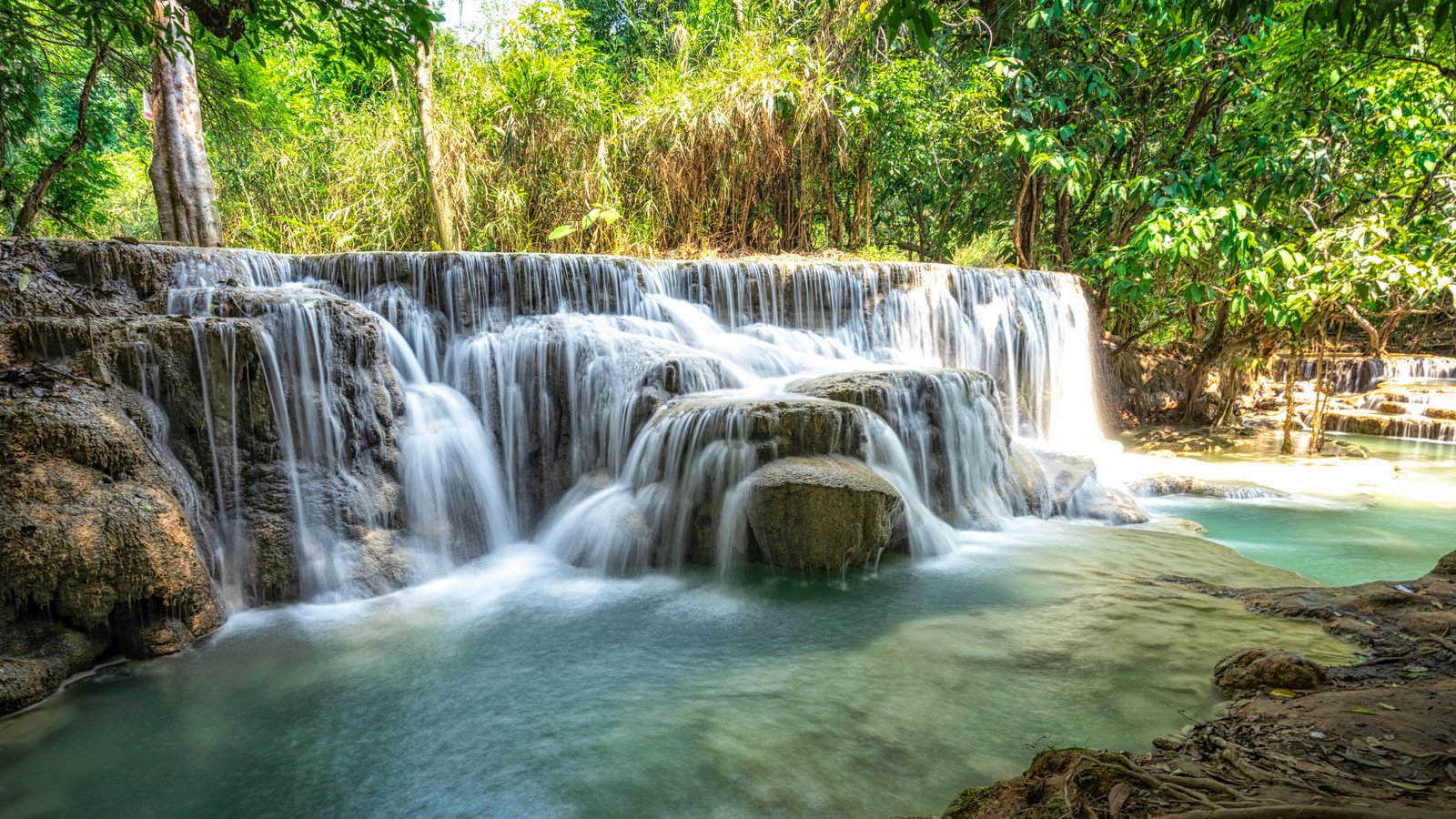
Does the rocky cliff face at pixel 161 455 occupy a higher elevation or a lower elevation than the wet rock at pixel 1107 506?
higher

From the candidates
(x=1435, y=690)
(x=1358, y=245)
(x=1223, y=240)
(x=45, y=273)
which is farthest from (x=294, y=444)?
(x=1358, y=245)

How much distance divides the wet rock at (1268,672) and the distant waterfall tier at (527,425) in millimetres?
2300

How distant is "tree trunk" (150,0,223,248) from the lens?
7.52 m

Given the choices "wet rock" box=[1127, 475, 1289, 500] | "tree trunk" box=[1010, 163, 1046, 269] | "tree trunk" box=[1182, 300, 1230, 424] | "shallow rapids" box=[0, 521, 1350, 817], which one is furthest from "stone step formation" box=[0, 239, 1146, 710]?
"tree trunk" box=[1010, 163, 1046, 269]

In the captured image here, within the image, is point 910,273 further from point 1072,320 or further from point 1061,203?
point 1061,203

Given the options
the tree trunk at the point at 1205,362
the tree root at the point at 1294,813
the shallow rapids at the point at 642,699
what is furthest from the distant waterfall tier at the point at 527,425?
the tree trunk at the point at 1205,362

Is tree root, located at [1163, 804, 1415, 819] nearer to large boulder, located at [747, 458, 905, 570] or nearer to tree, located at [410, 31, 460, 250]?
large boulder, located at [747, 458, 905, 570]

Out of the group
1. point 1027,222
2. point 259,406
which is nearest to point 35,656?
point 259,406

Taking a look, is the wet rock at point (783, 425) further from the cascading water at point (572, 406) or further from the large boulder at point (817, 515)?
the large boulder at point (817, 515)

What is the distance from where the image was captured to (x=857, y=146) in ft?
→ 38.1

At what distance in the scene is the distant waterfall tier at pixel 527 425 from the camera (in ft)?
15.3

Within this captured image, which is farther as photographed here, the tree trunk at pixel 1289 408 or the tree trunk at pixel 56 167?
the tree trunk at pixel 1289 408

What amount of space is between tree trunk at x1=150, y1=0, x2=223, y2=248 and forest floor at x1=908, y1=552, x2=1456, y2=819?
9.18 m

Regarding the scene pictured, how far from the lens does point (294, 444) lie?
4.93m
